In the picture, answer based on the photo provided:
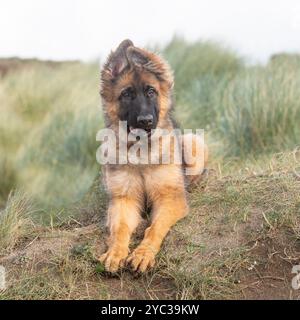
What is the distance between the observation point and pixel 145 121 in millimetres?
5832

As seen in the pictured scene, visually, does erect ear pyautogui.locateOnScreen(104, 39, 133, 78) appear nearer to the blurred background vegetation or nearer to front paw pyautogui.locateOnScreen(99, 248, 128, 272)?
front paw pyautogui.locateOnScreen(99, 248, 128, 272)

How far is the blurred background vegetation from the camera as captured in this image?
36.0 feet

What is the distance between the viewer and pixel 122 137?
6246 millimetres

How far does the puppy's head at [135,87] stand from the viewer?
19.5ft

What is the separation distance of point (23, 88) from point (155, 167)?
9.17m

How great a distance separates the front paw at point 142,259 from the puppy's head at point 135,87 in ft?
3.54

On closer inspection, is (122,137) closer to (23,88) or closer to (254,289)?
(254,289)

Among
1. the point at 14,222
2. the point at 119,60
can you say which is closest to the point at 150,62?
the point at 119,60
